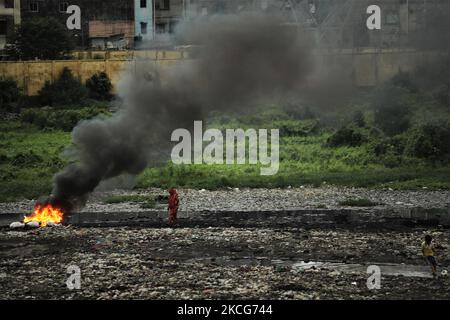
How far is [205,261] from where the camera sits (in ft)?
60.9

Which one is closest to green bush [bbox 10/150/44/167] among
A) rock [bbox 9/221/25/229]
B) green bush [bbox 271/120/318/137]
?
rock [bbox 9/221/25/229]

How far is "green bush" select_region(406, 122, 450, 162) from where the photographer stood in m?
34.3

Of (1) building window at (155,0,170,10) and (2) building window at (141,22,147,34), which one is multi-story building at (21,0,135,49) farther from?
(1) building window at (155,0,170,10)

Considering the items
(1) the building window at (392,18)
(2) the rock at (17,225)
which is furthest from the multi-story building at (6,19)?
(2) the rock at (17,225)

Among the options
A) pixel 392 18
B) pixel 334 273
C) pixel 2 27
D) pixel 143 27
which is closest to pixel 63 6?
pixel 2 27

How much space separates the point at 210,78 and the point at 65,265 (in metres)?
8.72

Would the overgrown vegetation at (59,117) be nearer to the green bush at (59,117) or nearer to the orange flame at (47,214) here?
the green bush at (59,117)

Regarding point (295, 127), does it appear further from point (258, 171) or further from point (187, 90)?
point (187, 90)

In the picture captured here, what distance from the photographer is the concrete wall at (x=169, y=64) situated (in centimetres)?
2979

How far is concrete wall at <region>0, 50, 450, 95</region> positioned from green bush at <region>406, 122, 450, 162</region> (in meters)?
3.26

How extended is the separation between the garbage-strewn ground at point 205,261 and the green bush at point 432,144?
12.9 m

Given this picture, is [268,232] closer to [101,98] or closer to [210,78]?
[210,78]

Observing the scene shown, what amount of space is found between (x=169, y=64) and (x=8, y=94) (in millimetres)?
19753

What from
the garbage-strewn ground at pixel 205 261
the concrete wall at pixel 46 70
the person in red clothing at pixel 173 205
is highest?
the concrete wall at pixel 46 70
